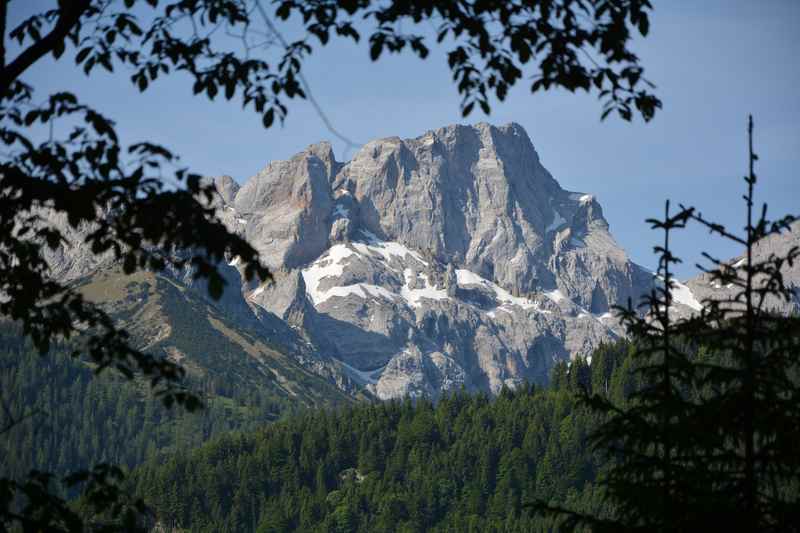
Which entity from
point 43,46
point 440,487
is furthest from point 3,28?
point 440,487

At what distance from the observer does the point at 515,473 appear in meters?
183

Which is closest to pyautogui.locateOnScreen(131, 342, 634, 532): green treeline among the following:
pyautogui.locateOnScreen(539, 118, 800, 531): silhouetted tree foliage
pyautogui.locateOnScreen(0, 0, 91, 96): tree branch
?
pyautogui.locateOnScreen(539, 118, 800, 531): silhouetted tree foliage

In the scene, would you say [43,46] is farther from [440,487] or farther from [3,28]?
[440,487]

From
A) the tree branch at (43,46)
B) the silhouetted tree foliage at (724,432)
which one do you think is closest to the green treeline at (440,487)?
the silhouetted tree foliage at (724,432)

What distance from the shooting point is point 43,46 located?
10.5 meters

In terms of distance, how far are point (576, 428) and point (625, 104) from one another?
180 metres

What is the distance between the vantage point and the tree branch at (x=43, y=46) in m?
10.4

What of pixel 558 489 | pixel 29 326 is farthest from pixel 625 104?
pixel 558 489

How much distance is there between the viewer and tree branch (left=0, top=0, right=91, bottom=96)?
10430 mm

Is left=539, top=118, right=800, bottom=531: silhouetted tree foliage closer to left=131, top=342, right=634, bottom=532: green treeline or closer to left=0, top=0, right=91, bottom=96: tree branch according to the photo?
left=0, top=0, right=91, bottom=96: tree branch

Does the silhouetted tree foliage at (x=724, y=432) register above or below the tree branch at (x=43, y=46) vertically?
below

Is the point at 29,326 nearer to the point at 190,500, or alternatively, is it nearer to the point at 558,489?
the point at 558,489

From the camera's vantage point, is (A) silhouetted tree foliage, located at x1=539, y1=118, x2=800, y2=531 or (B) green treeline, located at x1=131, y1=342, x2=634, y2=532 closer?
(A) silhouetted tree foliage, located at x1=539, y1=118, x2=800, y2=531

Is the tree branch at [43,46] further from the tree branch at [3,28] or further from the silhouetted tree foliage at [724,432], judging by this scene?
the silhouetted tree foliage at [724,432]
